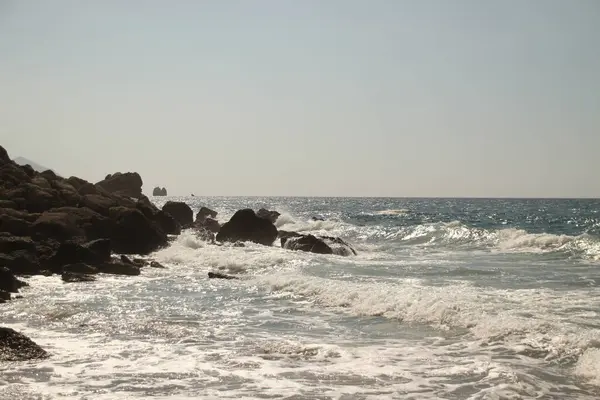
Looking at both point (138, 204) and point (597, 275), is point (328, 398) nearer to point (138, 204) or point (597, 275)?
point (597, 275)

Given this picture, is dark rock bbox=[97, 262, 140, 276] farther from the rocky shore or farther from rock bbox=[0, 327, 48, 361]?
rock bbox=[0, 327, 48, 361]

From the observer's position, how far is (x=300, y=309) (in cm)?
1560

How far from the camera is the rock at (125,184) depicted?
58.8 metres

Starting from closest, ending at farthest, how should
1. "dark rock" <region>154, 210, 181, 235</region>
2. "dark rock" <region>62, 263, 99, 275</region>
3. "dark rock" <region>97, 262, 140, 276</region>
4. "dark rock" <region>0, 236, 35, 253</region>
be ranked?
"dark rock" <region>62, 263, 99, 275</region> → "dark rock" <region>0, 236, 35, 253</region> → "dark rock" <region>97, 262, 140, 276</region> → "dark rock" <region>154, 210, 181, 235</region>

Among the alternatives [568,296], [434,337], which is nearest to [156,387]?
[434,337]

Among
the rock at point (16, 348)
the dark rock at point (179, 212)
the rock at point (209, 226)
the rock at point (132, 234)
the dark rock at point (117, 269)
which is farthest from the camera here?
the dark rock at point (179, 212)

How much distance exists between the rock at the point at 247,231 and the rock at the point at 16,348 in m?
26.3

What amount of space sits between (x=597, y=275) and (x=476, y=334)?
1289 centimetres

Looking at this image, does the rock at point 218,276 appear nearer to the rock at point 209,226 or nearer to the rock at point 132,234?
the rock at point 132,234

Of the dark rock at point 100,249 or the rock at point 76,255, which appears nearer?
the rock at point 76,255

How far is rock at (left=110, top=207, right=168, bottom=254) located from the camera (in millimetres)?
29547

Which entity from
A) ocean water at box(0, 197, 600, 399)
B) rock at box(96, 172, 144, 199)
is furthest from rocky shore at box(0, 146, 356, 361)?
rock at box(96, 172, 144, 199)

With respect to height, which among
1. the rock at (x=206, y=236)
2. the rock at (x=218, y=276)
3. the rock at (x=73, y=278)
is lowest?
the rock at (x=218, y=276)

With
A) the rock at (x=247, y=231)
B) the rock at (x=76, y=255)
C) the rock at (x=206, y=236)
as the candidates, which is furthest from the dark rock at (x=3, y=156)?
the rock at (x=76, y=255)
